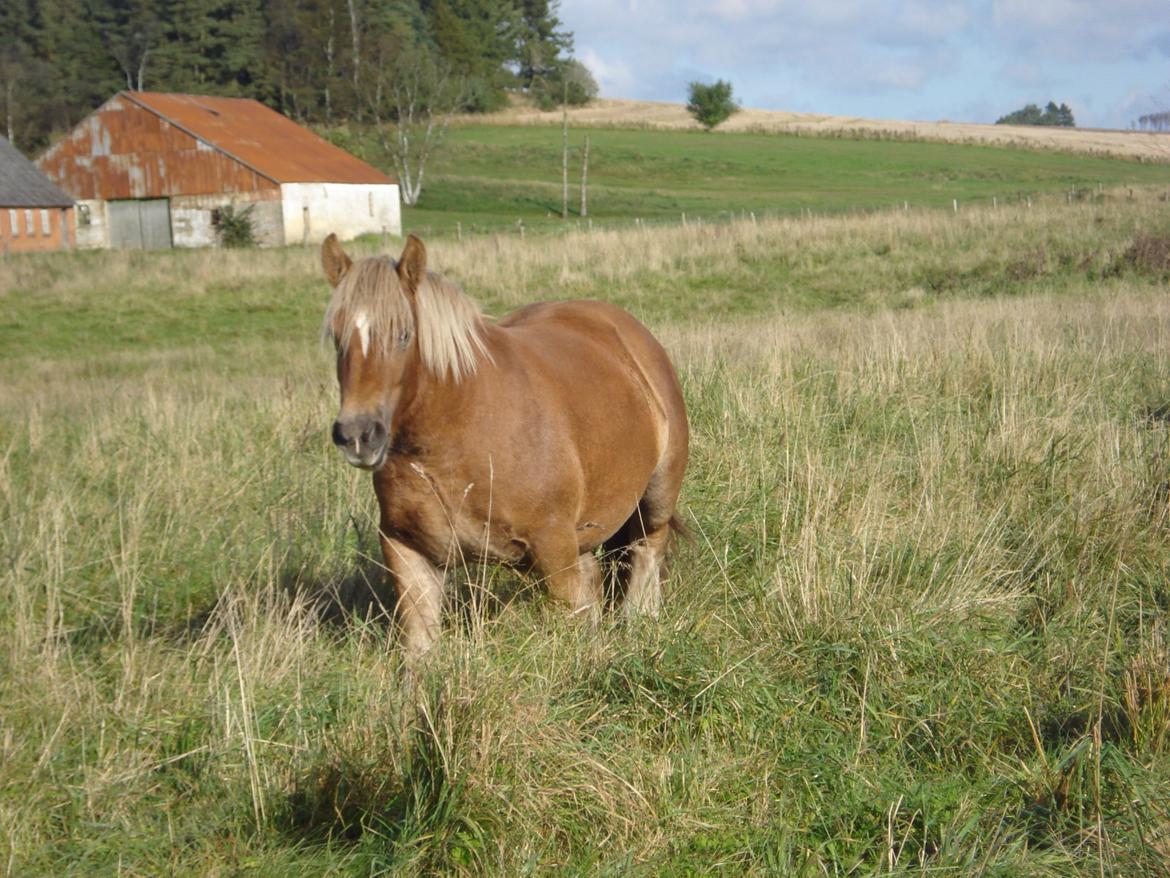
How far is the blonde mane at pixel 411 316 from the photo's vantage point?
155 inches

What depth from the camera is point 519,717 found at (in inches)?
132

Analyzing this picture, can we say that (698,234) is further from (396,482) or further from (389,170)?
(389,170)

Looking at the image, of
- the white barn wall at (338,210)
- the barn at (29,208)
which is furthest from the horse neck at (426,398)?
the barn at (29,208)

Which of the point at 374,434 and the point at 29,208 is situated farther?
the point at 29,208

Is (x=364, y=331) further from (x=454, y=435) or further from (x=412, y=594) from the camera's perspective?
(x=412, y=594)

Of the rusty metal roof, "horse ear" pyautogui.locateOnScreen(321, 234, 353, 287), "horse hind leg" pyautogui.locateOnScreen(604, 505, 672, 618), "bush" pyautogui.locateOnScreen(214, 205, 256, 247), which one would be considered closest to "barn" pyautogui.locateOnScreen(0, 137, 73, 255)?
the rusty metal roof

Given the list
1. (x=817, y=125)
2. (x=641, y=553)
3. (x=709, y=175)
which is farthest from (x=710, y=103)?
(x=641, y=553)

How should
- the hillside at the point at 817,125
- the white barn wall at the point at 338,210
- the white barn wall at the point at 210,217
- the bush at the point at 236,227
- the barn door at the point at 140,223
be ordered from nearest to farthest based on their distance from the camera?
the bush at the point at 236,227 → the white barn wall at the point at 210,217 → the white barn wall at the point at 338,210 → the barn door at the point at 140,223 → the hillside at the point at 817,125

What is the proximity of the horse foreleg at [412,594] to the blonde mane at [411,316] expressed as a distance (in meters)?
0.71

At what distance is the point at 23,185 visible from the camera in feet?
143

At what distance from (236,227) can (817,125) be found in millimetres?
55830

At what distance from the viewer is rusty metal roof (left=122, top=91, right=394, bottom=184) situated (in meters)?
43.3

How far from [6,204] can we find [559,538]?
145 ft

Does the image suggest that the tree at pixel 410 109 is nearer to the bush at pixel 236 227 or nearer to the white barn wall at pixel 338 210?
the white barn wall at pixel 338 210
